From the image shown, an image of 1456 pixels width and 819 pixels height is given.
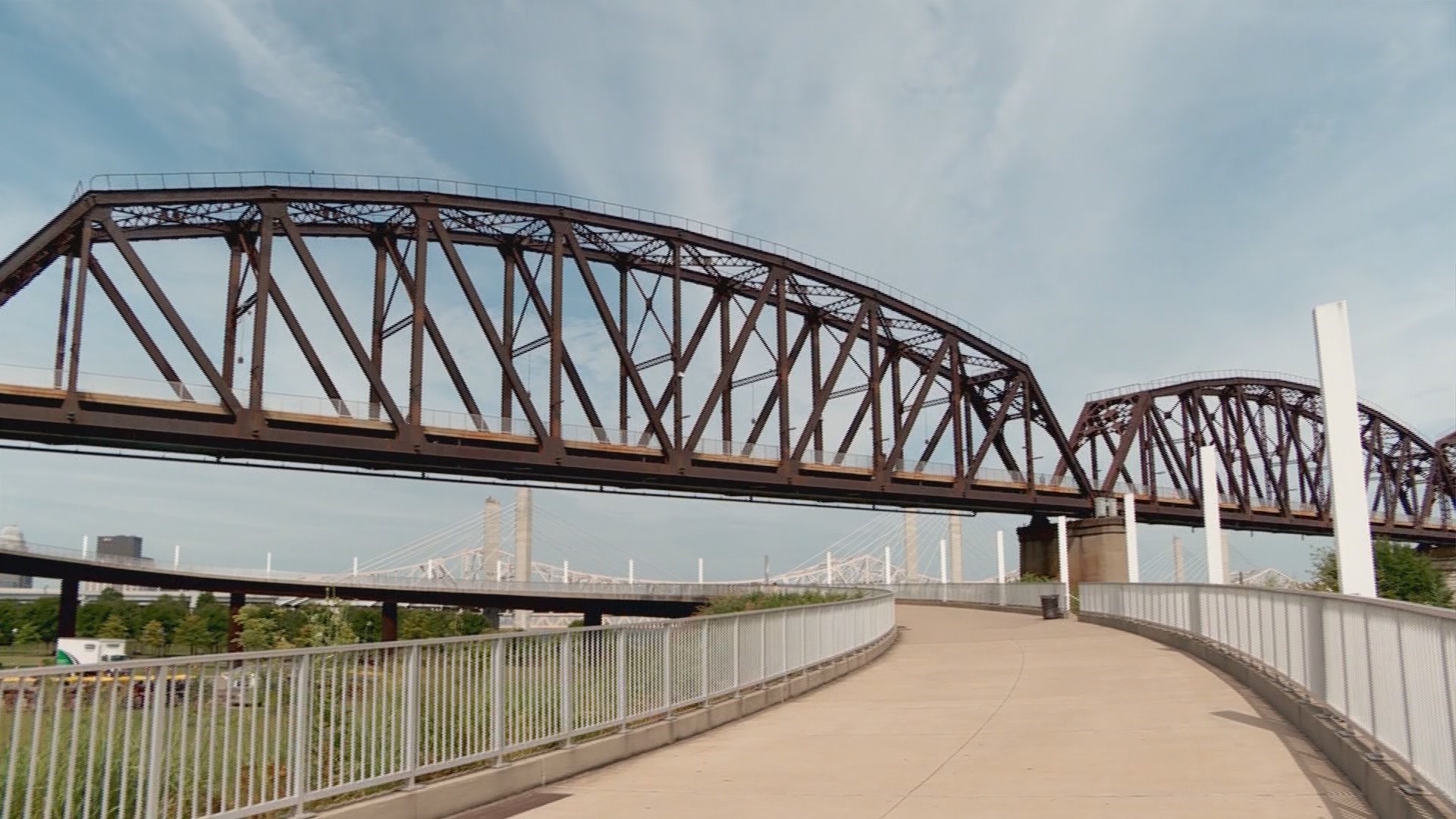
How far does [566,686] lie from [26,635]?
311ft

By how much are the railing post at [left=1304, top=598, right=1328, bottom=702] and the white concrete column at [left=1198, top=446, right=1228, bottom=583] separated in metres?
13.9

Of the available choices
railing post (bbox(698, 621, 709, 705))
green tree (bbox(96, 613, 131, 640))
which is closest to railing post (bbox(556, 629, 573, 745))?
railing post (bbox(698, 621, 709, 705))

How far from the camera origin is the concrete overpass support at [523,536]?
11962 cm

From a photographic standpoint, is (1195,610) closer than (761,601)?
Yes

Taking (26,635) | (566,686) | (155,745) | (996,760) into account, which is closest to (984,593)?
(996,760)

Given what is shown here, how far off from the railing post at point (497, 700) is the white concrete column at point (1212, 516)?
67.3 ft

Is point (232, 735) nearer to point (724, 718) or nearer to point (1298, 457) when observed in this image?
point (724, 718)

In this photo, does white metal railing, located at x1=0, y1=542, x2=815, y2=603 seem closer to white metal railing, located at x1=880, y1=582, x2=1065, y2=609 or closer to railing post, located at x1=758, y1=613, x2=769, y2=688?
white metal railing, located at x1=880, y1=582, x2=1065, y2=609

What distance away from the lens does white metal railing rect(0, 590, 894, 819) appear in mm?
7352

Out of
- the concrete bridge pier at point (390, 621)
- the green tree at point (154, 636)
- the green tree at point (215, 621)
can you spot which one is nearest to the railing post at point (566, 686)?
the concrete bridge pier at point (390, 621)

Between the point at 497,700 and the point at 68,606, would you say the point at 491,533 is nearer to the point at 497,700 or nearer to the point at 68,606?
the point at 68,606

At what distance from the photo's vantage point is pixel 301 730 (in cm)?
913

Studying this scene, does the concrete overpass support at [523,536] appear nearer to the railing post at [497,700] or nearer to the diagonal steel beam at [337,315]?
the diagonal steel beam at [337,315]

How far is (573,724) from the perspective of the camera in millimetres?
12961
